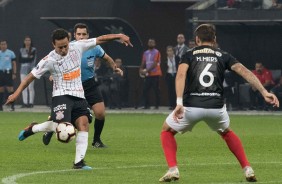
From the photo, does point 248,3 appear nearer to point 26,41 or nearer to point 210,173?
point 26,41

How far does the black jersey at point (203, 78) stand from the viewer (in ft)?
43.4

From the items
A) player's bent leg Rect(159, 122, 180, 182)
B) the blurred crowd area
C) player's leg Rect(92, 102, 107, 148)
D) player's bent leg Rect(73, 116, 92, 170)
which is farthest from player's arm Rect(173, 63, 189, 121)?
the blurred crowd area

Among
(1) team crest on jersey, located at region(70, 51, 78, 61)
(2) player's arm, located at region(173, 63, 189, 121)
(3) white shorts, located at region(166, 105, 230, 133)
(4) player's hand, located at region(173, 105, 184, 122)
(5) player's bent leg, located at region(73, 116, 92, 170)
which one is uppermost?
(1) team crest on jersey, located at region(70, 51, 78, 61)

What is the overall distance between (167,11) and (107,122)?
9.63 metres

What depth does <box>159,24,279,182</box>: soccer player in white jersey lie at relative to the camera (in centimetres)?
1318

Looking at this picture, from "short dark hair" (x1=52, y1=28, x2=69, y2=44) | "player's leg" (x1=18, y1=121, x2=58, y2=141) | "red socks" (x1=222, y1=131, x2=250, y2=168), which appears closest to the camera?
"red socks" (x1=222, y1=131, x2=250, y2=168)

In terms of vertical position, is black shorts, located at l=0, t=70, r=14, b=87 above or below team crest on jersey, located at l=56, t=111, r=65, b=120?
below

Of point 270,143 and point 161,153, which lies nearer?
point 161,153

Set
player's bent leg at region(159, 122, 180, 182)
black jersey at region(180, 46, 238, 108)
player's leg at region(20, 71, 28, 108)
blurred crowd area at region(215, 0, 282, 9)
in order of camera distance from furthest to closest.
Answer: player's leg at region(20, 71, 28, 108)
blurred crowd area at region(215, 0, 282, 9)
black jersey at region(180, 46, 238, 108)
player's bent leg at region(159, 122, 180, 182)

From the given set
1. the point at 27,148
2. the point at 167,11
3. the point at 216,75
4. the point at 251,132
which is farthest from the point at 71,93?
the point at 167,11

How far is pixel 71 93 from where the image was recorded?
15.2 metres

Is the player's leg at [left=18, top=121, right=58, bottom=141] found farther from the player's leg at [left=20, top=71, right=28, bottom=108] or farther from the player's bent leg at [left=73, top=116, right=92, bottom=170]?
the player's leg at [left=20, top=71, right=28, bottom=108]

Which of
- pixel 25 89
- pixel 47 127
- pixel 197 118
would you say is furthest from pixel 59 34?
pixel 25 89

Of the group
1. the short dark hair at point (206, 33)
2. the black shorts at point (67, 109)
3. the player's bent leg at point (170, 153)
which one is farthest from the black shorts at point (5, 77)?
the short dark hair at point (206, 33)
